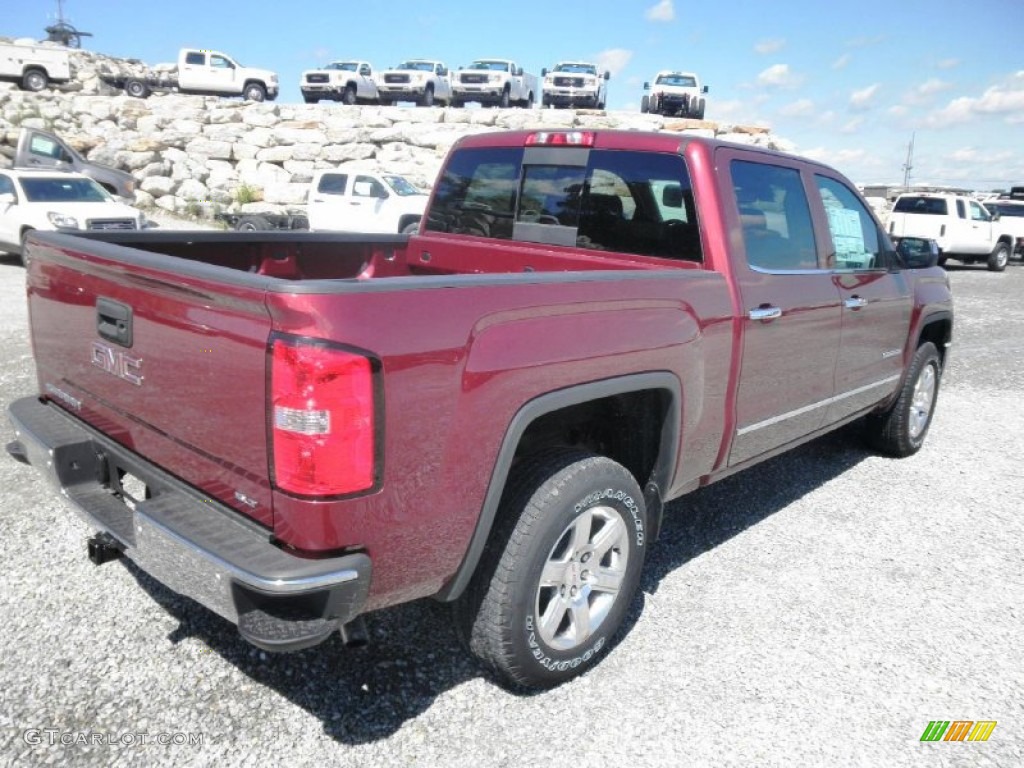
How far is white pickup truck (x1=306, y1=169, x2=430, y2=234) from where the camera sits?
647 inches

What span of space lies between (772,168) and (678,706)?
7.92ft

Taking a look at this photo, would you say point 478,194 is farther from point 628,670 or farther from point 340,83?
point 340,83

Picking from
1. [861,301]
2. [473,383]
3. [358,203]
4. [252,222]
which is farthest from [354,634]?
[358,203]

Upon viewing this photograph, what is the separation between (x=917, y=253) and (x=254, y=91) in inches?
1160

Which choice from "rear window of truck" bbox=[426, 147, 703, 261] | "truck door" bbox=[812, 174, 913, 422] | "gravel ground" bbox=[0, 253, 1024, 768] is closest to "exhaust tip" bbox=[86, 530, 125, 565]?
"gravel ground" bbox=[0, 253, 1024, 768]

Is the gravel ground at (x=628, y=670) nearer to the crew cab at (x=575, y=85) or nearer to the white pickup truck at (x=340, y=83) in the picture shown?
the crew cab at (x=575, y=85)

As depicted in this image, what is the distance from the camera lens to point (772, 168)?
368 centimetres

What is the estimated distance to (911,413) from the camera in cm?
534

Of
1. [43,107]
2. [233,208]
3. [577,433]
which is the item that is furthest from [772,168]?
[43,107]

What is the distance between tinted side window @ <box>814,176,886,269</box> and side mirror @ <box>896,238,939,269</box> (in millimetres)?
326

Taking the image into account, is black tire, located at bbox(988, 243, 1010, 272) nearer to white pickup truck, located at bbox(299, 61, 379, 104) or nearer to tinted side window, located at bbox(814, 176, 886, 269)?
tinted side window, located at bbox(814, 176, 886, 269)

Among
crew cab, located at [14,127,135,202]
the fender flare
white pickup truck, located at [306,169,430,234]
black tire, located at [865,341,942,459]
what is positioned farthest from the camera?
crew cab, located at [14,127,135,202]

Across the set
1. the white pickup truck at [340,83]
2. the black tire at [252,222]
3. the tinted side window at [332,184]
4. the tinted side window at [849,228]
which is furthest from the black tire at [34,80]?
the tinted side window at [849,228]

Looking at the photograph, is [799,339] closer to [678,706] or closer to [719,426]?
[719,426]
